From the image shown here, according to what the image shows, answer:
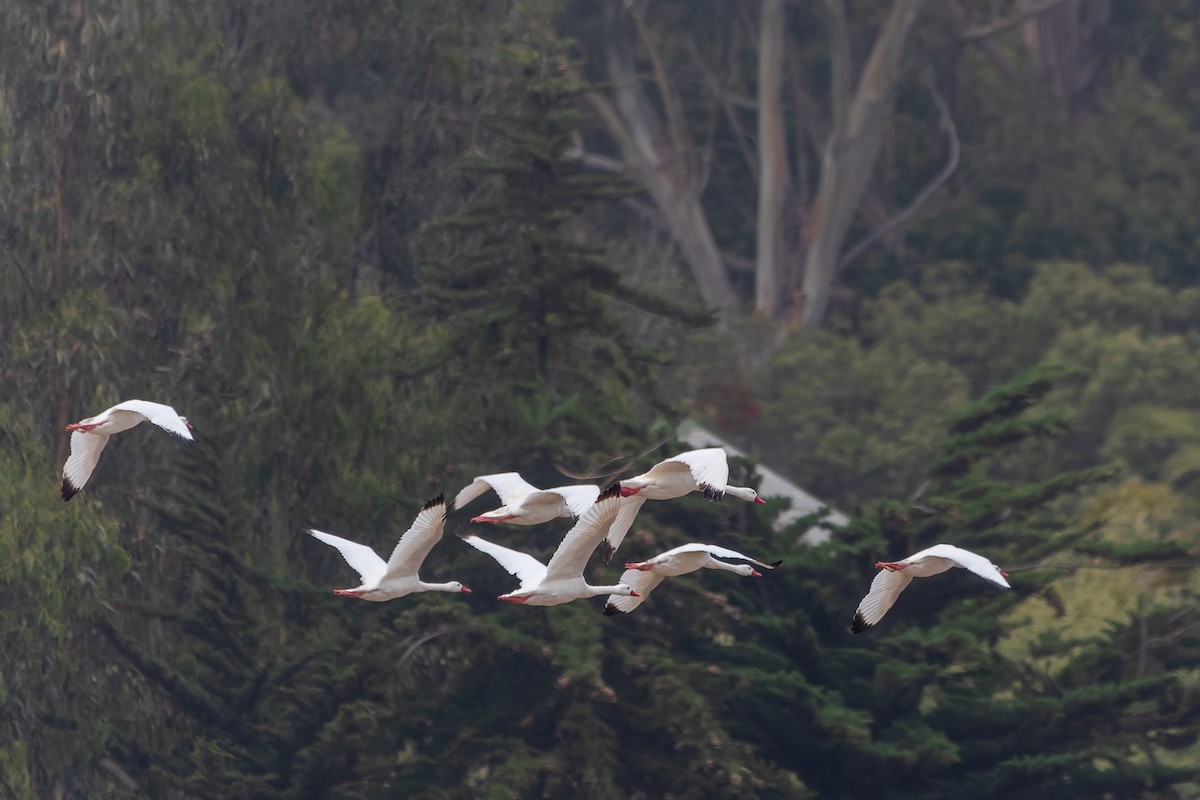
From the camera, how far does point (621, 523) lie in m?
12.2

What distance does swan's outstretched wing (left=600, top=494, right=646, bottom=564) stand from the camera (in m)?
11.8

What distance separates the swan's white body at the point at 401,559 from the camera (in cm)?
1173

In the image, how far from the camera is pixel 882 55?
3844 cm

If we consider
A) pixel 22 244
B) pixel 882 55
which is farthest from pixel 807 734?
pixel 882 55

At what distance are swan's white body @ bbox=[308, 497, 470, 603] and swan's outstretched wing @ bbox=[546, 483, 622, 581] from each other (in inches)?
26.5

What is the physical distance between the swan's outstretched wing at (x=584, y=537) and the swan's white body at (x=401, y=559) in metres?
0.67

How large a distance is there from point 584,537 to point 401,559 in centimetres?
113

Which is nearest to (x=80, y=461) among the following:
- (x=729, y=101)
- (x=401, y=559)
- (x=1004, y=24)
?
(x=401, y=559)

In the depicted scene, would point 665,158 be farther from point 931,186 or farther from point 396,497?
point 396,497

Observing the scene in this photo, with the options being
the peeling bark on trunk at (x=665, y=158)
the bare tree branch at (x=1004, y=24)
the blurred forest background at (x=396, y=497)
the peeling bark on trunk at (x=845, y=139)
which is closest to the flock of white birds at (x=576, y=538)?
the blurred forest background at (x=396, y=497)

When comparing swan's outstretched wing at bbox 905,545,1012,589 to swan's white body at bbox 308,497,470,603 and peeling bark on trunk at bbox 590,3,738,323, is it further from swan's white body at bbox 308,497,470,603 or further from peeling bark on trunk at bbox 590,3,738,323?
peeling bark on trunk at bbox 590,3,738,323

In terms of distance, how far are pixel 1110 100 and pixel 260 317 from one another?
88.8ft

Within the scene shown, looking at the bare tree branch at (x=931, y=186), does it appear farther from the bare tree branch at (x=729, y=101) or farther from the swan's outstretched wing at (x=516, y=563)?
the swan's outstretched wing at (x=516, y=563)

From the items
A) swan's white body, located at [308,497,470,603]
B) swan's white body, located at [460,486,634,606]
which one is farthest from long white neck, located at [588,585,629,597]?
swan's white body, located at [308,497,470,603]
